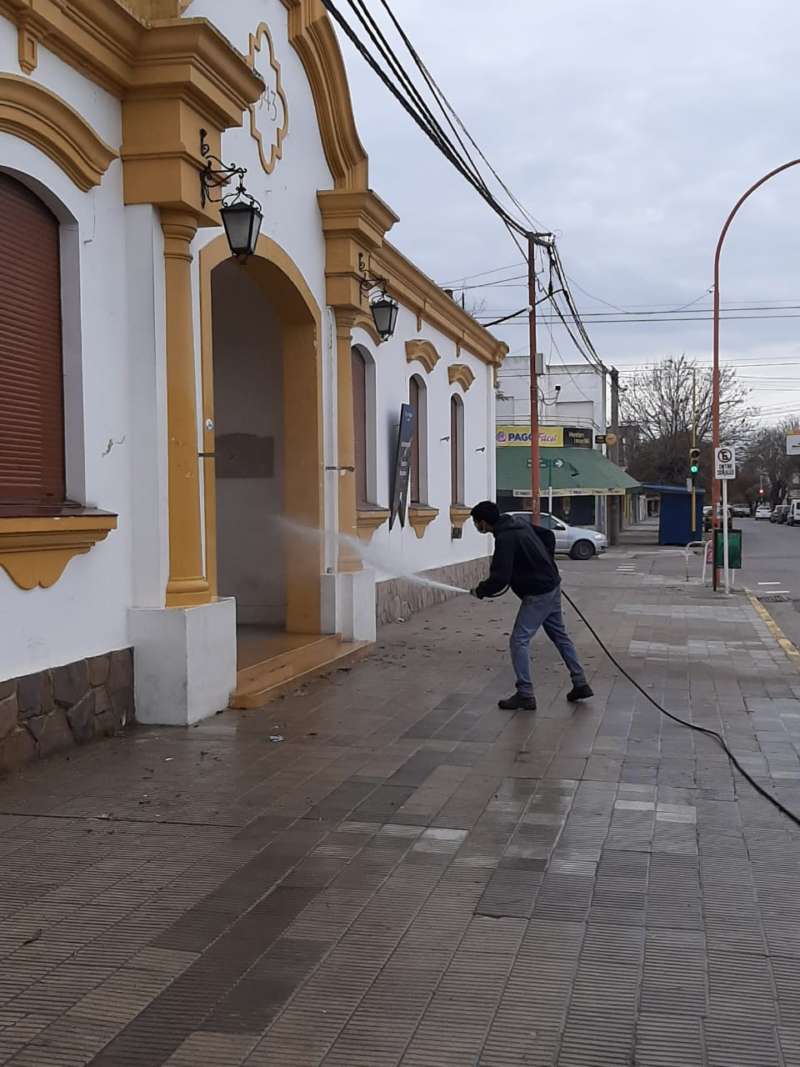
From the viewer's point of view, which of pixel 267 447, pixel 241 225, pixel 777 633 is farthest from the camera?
pixel 777 633

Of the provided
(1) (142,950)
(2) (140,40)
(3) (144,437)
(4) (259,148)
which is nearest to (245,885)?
(1) (142,950)

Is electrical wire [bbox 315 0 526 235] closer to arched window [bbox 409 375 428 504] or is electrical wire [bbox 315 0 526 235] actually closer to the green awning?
arched window [bbox 409 375 428 504]

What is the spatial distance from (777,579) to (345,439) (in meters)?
16.6

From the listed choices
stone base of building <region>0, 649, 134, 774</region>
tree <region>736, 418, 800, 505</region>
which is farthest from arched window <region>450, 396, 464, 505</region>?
tree <region>736, 418, 800, 505</region>

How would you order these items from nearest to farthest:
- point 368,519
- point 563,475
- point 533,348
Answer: point 368,519
point 533,348
point 563,475

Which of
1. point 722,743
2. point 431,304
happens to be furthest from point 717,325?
point 722,743

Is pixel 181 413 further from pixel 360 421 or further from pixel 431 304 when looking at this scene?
pixel 431 304

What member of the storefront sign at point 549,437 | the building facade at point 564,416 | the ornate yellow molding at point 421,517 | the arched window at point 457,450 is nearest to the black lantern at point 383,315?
the ornate yellow molding at point 421,517

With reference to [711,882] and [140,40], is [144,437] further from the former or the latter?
[711,882]

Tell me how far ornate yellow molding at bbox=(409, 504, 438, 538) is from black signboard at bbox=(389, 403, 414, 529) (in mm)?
597

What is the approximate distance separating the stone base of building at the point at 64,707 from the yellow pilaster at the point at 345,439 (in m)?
4.36

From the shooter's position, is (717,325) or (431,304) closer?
(431,304)

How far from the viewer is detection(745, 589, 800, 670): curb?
1220cm

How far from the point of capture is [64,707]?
23.3 feet
